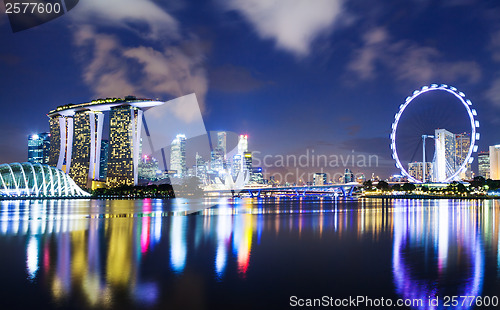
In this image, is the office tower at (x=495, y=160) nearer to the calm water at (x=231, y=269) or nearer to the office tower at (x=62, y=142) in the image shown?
the office tower at (x=62, y=142)

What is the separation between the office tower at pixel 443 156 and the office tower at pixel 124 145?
126 m

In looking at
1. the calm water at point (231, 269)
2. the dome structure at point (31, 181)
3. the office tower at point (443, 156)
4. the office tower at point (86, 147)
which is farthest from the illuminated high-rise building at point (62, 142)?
the calm water at point (231, 269)

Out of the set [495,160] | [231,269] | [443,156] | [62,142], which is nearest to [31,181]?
[62,142]

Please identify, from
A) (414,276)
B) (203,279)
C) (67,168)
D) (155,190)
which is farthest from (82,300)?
(67,168)

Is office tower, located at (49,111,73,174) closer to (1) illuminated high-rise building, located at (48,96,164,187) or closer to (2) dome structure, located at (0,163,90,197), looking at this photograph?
(1) illuminated high-rise building, located at (48,96,164,187)

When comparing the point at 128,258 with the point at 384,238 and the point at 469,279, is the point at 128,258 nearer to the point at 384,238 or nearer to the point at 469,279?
the point at 469,279

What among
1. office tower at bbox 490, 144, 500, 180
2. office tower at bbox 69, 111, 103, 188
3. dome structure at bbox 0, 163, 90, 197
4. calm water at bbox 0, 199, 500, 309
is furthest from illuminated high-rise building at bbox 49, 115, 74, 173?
office tower at bbox 490, 144, 500, 180

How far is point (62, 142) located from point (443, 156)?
152m

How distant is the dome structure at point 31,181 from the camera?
112 metres

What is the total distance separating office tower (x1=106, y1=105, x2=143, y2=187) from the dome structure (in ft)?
210

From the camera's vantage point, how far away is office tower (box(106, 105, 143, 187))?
7633 inches

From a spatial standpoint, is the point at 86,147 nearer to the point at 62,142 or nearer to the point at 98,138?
the point at 98,138

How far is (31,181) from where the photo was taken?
119m

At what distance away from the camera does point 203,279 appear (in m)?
13.8
